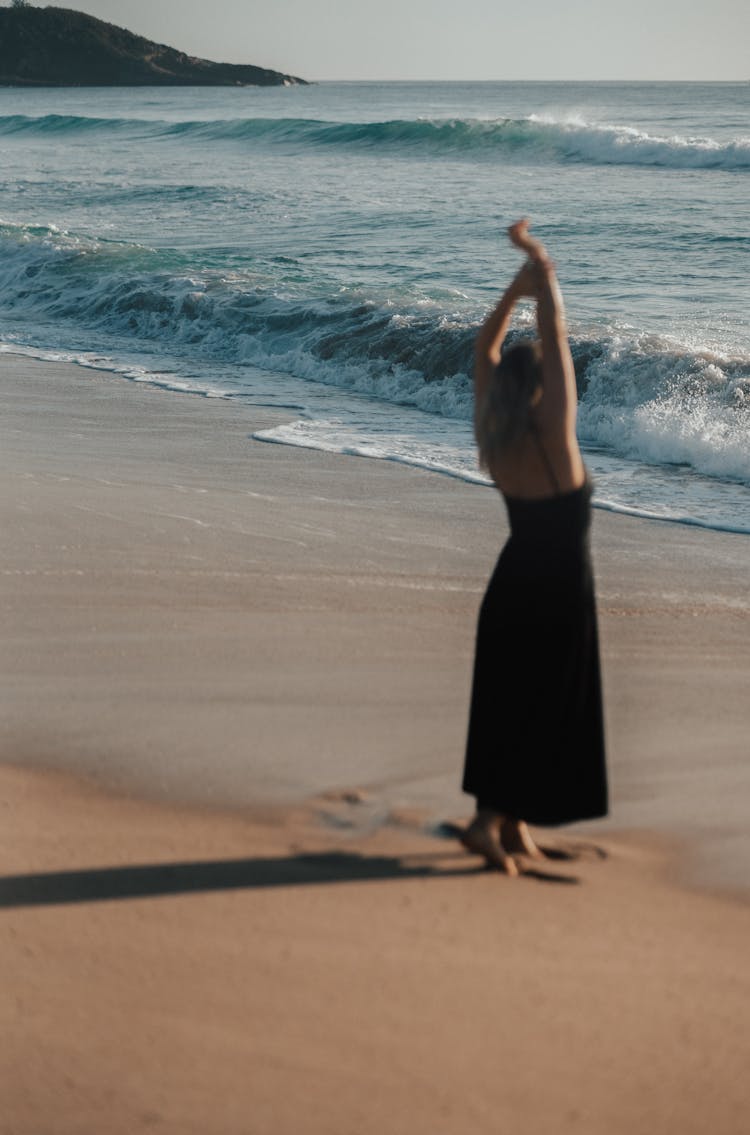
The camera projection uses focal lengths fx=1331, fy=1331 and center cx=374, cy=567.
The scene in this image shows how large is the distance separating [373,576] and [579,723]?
2690mm

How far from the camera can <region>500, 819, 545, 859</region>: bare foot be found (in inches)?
145

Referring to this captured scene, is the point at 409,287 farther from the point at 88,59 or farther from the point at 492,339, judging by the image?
the point at 88,59

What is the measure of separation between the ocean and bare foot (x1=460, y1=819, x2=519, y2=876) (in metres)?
4.53

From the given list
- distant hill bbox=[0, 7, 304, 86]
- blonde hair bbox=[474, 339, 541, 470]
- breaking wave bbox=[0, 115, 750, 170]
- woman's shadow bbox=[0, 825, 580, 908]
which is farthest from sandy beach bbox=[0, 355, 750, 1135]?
distant hill bbox=[0, 7, 304, 86]

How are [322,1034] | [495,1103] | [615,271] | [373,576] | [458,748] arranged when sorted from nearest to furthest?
[495,1103] → [322,1034] → [458,748] → [373,576] → [615,271]

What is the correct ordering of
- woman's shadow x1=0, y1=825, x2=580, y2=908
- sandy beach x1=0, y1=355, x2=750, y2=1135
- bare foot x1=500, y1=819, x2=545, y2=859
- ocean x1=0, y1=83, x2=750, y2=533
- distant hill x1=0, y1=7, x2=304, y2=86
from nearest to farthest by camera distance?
sandy beach x1=0, y1=355, x2=750, y2=1135 → woman's shadow x1=0, y1=825, x2=580, y2=908 → bare foot x1=500, y1=819, x2=545, y2=859 → ocean x1=0, y1=83, x2=750, y2=533 → distant hill x1=0, y1=7, x2=304, y2=86

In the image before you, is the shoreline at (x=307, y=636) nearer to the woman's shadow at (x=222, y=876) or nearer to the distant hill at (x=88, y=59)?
the woman's shadow at (x=222, y=876)

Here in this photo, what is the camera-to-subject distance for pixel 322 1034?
275 cm

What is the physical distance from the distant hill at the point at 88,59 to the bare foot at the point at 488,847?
14829cm

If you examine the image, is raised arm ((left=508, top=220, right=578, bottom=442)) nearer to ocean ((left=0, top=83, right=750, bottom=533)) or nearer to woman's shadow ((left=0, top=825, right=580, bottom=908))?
woman's shadow ((left=0, top=825, right=580, bottom=908))

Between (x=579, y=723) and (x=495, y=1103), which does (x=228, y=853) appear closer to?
(x=579, y=723)

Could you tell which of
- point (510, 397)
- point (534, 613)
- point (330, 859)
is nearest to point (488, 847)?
point (330, 859)

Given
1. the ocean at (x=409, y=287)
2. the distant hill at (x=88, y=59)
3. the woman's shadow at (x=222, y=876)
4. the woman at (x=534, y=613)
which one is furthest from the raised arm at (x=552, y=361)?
the distant hill at (x=88, y=59)

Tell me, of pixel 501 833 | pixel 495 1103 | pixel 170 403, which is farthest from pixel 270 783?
pixel 170 403
